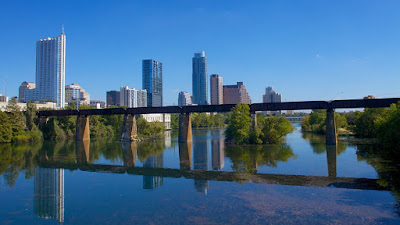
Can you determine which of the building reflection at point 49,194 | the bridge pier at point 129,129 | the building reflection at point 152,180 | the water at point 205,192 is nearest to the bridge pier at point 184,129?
the bridge pier at point 129,129

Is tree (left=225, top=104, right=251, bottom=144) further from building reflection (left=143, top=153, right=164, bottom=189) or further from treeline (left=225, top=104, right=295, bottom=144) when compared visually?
building reflection (left=143, top=153, right=164, bottom=189)

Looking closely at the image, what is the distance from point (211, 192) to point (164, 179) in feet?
23.1

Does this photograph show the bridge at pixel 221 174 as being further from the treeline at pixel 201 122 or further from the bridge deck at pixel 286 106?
the treeline at pixel 201 122

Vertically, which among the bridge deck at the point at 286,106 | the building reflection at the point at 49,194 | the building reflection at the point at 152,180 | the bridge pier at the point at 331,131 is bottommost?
the building reflection at the point at 49,194

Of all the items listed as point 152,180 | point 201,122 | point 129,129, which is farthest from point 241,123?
point 201,122

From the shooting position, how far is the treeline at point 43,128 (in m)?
70.2

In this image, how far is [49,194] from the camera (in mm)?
23359

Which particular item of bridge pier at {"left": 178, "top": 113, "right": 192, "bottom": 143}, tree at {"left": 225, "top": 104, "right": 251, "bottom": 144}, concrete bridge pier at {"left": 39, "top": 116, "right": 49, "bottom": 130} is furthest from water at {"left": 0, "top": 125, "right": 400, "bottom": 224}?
concrete bridge pier at {"left": 39, "top": 116, "right": 49, "bottom": 130}

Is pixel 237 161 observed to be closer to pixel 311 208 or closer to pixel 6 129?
pixel 311 208

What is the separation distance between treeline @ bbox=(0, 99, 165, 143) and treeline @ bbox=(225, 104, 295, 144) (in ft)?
95.5

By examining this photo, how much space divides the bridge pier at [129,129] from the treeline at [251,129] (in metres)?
25.3

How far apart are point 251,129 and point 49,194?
1720 inches

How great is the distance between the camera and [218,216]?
17.4m

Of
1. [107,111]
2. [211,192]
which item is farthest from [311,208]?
[107,111]
